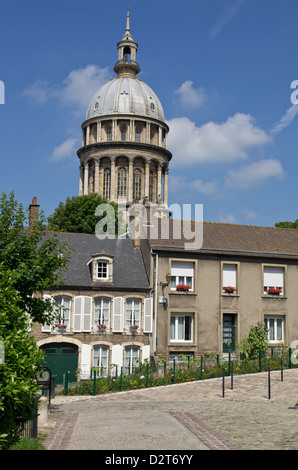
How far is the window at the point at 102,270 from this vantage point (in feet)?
89.1

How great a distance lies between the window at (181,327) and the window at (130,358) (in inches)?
73.6

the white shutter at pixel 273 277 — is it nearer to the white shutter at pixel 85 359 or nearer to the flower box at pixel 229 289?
the flower box at pixel 229 289

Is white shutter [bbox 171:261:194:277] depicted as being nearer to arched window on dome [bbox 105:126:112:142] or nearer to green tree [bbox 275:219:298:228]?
green tree [bbox 275:219:298:228]

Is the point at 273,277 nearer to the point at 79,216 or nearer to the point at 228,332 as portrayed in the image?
the point at 228,332

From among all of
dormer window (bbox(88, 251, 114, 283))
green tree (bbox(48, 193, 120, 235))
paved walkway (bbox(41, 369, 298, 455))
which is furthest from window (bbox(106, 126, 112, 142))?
paved walkway (bbox(41, 369, 298, 455))

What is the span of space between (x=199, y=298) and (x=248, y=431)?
50.2ft

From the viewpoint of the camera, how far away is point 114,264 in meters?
28.5

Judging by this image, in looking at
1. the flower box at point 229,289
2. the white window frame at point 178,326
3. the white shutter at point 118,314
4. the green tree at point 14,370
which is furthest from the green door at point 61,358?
the green tree at point 14,370

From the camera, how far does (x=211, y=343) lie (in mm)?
26719

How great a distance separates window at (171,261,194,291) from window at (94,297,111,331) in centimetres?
334

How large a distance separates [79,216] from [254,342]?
23.7 m

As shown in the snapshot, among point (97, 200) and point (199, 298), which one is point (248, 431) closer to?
point (199, 298)
